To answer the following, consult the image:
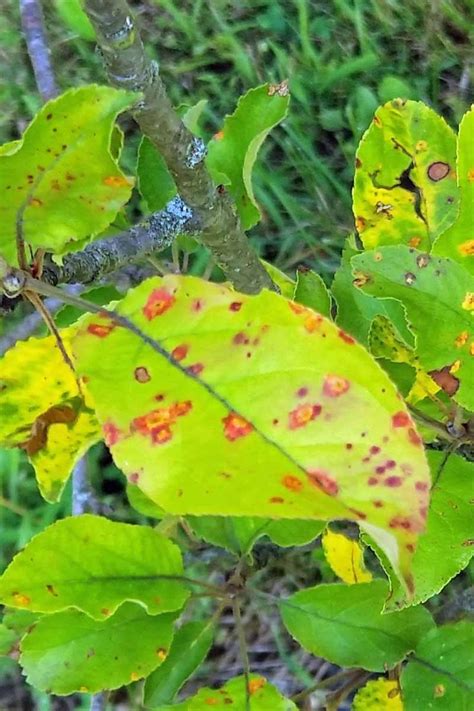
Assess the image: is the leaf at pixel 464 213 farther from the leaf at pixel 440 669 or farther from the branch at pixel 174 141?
the leaf at pixel 440 669

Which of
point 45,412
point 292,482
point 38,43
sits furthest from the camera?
point 38,43

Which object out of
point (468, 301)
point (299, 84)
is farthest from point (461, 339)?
point (299, 84)

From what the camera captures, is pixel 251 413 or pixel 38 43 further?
pixel 38 43

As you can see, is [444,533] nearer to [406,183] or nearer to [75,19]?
[406,183]

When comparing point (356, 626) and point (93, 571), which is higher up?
point (93, 571)

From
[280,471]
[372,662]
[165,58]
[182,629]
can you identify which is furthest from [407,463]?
[165,58]

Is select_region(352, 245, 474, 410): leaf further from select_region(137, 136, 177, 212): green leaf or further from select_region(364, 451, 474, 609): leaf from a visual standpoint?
select_region(137, 136, 177, 212): green leaf

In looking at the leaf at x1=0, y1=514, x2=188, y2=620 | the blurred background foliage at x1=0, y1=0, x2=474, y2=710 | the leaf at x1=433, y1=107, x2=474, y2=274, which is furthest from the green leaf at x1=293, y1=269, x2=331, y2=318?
the blurred background foliage at x1=0, y1=0, x2=474, y2=710

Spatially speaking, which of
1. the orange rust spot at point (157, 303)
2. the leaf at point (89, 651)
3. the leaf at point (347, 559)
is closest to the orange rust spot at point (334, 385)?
the orange rust spot at point (157, 303)
